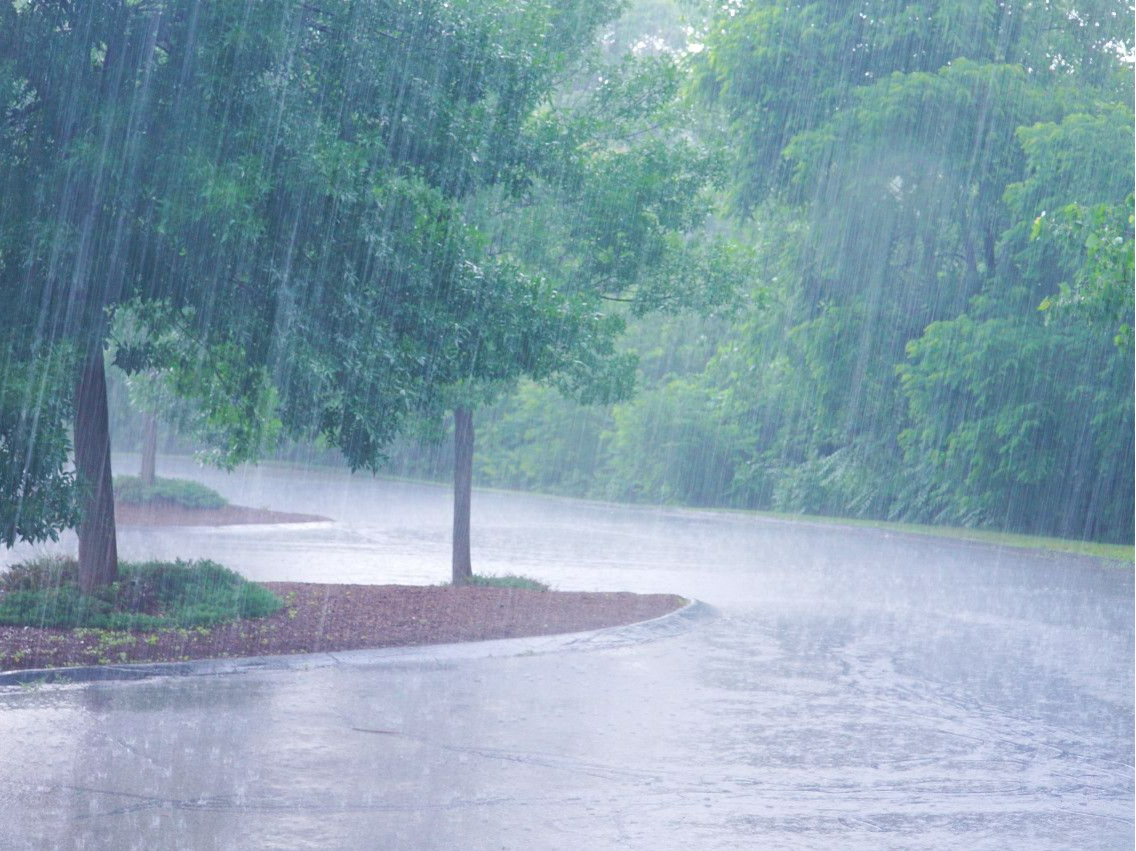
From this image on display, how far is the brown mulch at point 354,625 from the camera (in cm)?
1086

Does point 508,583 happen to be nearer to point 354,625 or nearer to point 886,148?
point 354,625

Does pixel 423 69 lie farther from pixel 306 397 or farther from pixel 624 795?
pixel 624 795

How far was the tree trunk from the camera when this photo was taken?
57.0 feet

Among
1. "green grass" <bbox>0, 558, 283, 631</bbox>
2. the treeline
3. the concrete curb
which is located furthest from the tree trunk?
the treeline

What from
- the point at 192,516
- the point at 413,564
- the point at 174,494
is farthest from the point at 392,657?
the point at 174,494

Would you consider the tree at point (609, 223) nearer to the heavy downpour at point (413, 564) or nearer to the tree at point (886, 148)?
the heavy downpour at point (413, 564)

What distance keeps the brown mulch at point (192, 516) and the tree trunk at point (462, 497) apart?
10696 mm

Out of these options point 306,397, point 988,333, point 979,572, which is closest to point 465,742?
point 306,397

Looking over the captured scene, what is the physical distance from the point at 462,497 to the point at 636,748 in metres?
9.03

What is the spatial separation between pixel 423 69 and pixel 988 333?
75.4 ft

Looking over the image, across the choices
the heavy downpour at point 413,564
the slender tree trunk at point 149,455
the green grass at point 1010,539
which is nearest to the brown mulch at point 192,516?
the slender tree trunk at point 149,455

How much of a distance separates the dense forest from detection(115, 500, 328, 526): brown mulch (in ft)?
20.1

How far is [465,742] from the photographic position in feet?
28.5

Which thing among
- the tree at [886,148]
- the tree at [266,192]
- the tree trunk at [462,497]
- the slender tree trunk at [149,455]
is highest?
the tree at [886,148]
